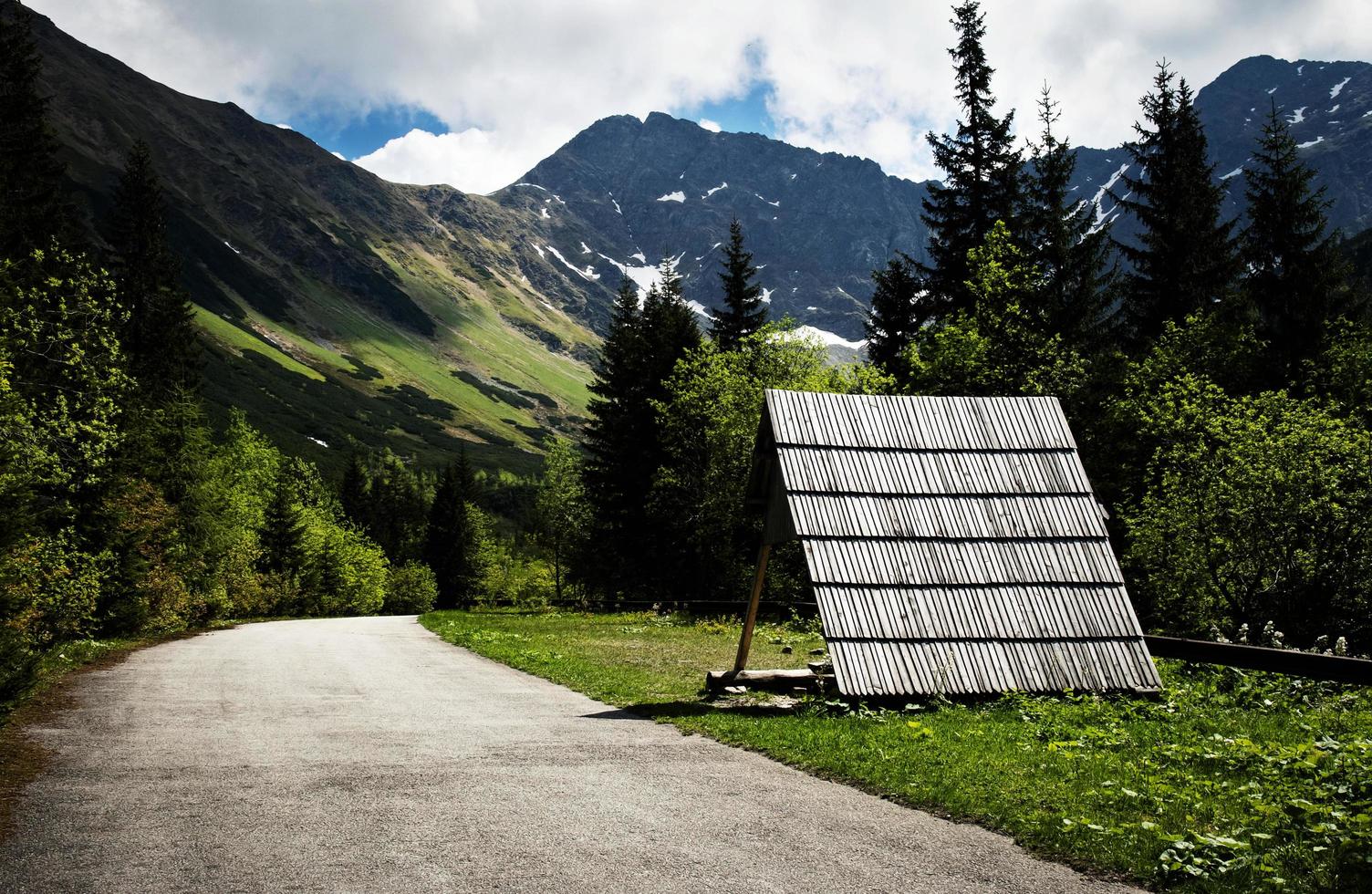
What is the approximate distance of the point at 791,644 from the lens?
23.0 m

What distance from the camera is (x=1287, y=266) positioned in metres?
34.5

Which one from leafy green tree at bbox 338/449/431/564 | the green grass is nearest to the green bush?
leafy green tree at bbox 338/449/431/564

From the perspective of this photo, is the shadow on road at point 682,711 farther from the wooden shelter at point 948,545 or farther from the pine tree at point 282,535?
the pine tree at point 282,535

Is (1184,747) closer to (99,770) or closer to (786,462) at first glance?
(786,462)

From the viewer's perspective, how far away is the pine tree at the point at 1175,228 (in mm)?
34000

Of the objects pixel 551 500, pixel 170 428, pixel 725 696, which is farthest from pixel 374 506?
pixel 725 696

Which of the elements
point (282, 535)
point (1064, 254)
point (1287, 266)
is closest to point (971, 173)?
point (1064, 254)

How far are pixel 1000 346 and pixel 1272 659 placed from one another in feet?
74.1

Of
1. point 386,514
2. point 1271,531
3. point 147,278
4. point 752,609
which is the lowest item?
point 752,609

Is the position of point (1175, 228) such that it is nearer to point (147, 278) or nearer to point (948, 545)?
point (948, 545)

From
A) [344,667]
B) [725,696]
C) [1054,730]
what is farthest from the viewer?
[344,667]

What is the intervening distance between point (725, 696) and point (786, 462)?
400 centimetres

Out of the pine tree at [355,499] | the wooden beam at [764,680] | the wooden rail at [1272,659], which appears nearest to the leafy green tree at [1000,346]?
the wooden rail at [1272,659]

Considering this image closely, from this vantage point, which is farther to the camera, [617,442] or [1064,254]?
[617,442]
